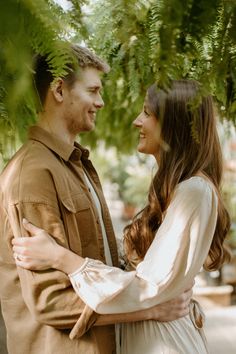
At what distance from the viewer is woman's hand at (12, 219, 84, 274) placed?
1.46m

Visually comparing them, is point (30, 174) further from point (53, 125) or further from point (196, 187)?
point (196, 187)

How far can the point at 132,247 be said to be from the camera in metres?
1.84

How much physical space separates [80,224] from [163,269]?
0.31m

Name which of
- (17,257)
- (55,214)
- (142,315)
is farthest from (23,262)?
(142,315)

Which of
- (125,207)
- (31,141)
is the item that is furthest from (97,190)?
(125,207)

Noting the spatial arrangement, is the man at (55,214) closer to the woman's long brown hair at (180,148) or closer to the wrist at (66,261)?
the wrist at (66,261)

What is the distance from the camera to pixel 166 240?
4.99 ft

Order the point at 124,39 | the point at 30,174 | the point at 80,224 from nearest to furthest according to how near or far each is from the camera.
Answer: the point at 124,39 → the point at 30,174 → the point at 80,224

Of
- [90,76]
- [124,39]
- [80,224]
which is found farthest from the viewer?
[90,76]

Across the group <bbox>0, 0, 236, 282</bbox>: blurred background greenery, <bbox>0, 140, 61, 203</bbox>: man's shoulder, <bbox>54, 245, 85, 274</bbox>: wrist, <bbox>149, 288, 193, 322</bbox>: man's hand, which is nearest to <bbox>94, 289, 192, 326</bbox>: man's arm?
<bbox>149, 288, 193, 322</bbox>: man's hand

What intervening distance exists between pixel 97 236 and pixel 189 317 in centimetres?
38

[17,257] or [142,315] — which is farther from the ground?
[17,257]

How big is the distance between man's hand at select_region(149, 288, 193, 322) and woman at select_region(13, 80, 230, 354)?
3 centimetres

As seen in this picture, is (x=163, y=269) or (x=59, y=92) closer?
(x=163, y=269)
